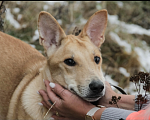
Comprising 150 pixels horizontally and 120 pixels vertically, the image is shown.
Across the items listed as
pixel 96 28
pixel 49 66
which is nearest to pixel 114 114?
pixel 49 66

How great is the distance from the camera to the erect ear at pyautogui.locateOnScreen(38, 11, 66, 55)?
2.27m

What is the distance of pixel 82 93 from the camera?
1.97m

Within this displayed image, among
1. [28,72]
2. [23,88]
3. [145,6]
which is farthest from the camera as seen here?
[145,6]

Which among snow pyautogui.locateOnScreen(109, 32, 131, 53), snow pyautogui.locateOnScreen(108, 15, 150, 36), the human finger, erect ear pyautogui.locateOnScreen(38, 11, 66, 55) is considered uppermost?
erect ear pyautogui.locateOnScreen(38, 11, 66, 55)

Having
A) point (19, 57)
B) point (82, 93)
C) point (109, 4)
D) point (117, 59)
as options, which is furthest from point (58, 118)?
point (109, 4)

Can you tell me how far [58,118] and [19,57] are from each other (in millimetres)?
1070

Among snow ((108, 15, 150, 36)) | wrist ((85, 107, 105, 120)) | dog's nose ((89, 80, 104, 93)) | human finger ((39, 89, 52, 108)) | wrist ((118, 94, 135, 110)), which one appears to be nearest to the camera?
dog's nose ((89, 80, 104, 93))

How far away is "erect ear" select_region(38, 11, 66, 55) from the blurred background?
2180mm

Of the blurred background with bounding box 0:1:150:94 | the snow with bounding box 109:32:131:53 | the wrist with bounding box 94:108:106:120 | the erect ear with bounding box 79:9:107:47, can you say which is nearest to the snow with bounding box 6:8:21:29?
the blurred background with bounding box 0:1:150:94

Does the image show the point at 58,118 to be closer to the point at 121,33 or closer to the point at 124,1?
the point at 121,33

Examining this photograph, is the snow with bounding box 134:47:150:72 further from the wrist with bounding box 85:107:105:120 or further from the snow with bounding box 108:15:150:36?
the wrist with bounding box 85:107:105:120

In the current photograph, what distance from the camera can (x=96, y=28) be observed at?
2.55 m

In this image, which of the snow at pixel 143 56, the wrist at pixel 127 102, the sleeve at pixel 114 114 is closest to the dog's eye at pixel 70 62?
the sleeve at pixel 114 114

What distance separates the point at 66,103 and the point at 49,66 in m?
0.47
